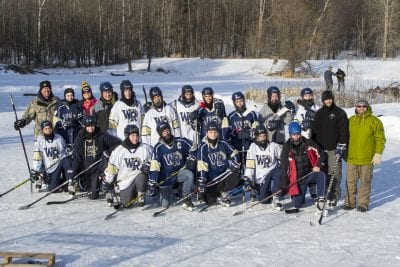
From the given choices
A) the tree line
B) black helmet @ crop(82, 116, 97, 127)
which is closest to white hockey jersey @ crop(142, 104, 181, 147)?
black helmet @ crop(82, 116, 97, 127)

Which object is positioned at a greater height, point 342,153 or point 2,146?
point 342,153

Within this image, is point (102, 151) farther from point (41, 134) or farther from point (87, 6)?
point (87, 6)

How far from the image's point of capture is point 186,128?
336 inches

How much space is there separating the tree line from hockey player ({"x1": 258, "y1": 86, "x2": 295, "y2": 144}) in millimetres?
31584

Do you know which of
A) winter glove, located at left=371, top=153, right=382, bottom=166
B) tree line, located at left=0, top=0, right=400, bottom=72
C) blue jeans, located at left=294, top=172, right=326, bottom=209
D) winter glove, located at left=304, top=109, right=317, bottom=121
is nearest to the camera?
winter glove, located at left=371, top=153, right=382, bottom=166

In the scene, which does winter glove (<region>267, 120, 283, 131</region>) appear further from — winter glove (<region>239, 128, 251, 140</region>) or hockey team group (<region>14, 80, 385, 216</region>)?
winter glove (<region>239, 128, 251, 140</region>)

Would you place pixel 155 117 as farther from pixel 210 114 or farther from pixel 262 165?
pixel 262 165

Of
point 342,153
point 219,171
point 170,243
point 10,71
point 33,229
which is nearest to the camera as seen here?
point 170,243

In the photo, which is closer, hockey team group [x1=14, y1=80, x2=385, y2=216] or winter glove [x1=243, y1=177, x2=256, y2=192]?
hockey team group [x1=14, y1=80, x2=385, y2=216]

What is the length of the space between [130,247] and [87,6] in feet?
150

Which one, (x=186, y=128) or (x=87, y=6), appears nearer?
(x=186, y=128)

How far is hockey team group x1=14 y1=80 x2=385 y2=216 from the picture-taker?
23.0 ft

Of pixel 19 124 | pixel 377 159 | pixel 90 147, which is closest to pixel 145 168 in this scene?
pixel 90 147

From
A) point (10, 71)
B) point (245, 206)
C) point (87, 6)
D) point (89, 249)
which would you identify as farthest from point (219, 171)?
point (87, 6)
